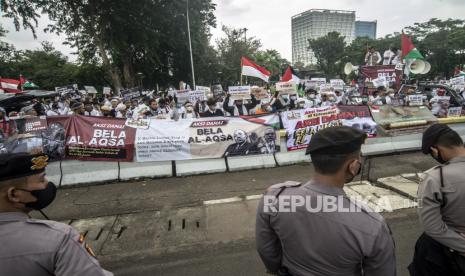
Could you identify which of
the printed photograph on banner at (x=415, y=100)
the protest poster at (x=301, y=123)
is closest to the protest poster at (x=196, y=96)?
the protest poster at (x=301, y=123)

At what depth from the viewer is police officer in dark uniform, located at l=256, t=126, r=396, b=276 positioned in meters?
1.67

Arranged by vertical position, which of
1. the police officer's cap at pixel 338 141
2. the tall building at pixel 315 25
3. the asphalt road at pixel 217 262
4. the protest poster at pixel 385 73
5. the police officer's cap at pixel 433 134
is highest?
the tall building at pixel 315 25

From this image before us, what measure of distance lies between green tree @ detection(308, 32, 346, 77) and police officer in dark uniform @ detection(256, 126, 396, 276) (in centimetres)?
6540

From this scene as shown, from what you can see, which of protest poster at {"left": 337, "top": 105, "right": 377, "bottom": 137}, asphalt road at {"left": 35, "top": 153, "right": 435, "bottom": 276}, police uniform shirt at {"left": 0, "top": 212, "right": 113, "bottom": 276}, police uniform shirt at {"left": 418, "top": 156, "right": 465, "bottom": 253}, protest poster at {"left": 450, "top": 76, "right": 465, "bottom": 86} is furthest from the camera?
protest poster at {"left": 450, "top": 76, "right": 465, "bottom": 86}

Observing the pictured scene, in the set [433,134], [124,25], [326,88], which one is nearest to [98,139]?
[433,134]

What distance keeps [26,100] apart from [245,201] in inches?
490

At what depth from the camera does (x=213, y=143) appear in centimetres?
831

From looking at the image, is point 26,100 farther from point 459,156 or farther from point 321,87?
point 459,156

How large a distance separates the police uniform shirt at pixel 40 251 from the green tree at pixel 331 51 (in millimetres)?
66075

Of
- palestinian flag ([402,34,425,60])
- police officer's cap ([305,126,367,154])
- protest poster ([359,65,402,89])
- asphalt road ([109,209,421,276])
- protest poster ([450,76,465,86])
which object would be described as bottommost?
asphalt road ([109,209,421,276])

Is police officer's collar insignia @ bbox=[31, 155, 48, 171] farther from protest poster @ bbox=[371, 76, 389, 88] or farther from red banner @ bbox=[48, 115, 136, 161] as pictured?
protest poster @ bbox=[371, 76, 389, 88]

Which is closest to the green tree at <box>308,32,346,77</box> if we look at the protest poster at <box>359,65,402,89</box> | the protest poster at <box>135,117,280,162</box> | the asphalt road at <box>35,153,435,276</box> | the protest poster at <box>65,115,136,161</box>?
the protest poster at <box>359,65,402,89</box>

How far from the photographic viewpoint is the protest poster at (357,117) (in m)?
9.16

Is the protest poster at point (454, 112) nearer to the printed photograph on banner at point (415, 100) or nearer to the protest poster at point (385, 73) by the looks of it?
the printed photograph on banner at point (415, 100)
